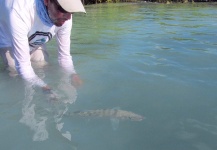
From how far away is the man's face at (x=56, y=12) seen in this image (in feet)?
10.7

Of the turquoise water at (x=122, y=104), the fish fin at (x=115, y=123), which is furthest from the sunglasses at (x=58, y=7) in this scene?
the fish fin at (x=115, y=123)

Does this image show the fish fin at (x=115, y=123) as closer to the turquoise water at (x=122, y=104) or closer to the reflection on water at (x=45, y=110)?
the turquoise water at (x=122, y=104)

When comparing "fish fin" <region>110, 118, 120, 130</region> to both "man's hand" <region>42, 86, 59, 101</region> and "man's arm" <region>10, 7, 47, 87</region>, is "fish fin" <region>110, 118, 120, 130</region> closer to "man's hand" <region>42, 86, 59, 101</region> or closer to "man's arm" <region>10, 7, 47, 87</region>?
"man's hand" <region>42, 86, 59, 101</region>

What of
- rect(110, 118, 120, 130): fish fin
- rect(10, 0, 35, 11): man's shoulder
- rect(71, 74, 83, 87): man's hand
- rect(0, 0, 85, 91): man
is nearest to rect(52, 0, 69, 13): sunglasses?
rect(0, 0, 85, 91): man

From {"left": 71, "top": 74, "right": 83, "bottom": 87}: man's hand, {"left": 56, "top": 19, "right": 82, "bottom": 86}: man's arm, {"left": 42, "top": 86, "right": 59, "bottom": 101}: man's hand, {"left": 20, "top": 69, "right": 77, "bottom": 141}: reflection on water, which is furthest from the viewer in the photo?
{"left": 71, "top": 74, "right": 83, "bottom": 87}: man's hand

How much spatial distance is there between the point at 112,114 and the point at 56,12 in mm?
1312

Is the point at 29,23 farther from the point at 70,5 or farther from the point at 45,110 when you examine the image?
the point at 45,110

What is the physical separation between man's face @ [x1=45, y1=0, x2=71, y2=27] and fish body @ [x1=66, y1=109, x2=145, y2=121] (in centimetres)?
112

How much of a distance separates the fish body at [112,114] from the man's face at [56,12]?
1.12 metres

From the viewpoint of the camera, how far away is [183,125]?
10.6 feet

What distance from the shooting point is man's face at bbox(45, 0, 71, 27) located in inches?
128

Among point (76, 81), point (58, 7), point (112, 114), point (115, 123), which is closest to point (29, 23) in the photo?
point (58, 7)

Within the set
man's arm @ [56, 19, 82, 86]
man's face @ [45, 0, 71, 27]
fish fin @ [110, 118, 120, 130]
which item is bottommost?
fish fin @ [110, 118, 120, 130]

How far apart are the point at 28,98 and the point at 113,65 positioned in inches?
87.7
